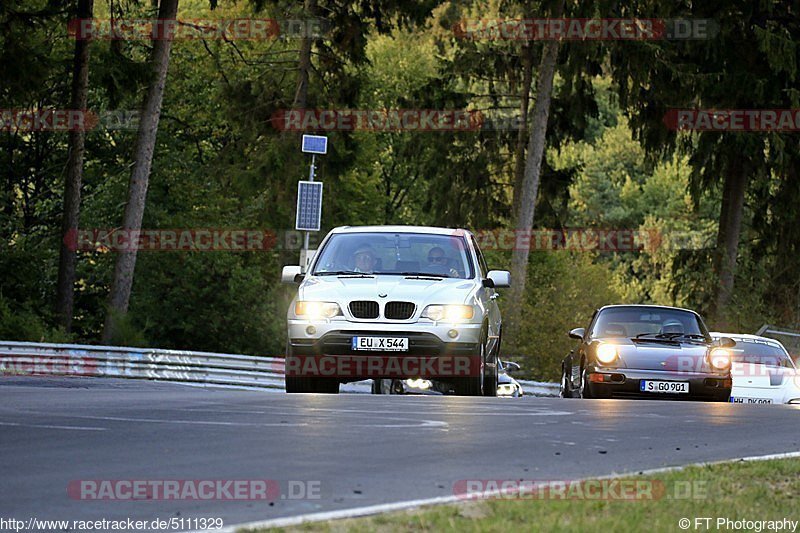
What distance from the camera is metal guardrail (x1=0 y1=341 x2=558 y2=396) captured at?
93.5ft

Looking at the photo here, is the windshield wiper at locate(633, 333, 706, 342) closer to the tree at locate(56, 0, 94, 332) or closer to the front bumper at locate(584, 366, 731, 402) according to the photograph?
the front bumper at locate(584, 366, 731, 402)

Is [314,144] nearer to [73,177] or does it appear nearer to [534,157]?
[73,177]

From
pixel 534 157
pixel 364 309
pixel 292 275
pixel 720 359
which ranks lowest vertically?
pixel 720 359

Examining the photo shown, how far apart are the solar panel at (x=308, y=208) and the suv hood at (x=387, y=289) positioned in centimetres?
1629

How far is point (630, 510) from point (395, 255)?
30.4 ft

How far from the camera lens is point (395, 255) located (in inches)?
691

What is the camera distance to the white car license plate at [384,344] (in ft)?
53.9

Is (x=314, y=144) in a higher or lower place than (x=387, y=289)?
higher

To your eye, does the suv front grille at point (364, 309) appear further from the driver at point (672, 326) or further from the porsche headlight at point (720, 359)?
the driver at point (672, 326)

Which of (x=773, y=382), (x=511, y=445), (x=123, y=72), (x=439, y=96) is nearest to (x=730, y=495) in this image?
(x=511, y=445)

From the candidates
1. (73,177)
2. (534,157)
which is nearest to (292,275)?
(73,177)

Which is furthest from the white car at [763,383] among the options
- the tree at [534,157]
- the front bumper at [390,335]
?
the tree at [534,157]

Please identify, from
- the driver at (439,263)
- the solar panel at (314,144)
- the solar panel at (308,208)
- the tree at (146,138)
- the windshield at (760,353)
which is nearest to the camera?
the driver at (439,263)

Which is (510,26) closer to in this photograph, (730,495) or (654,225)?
(730,495)
